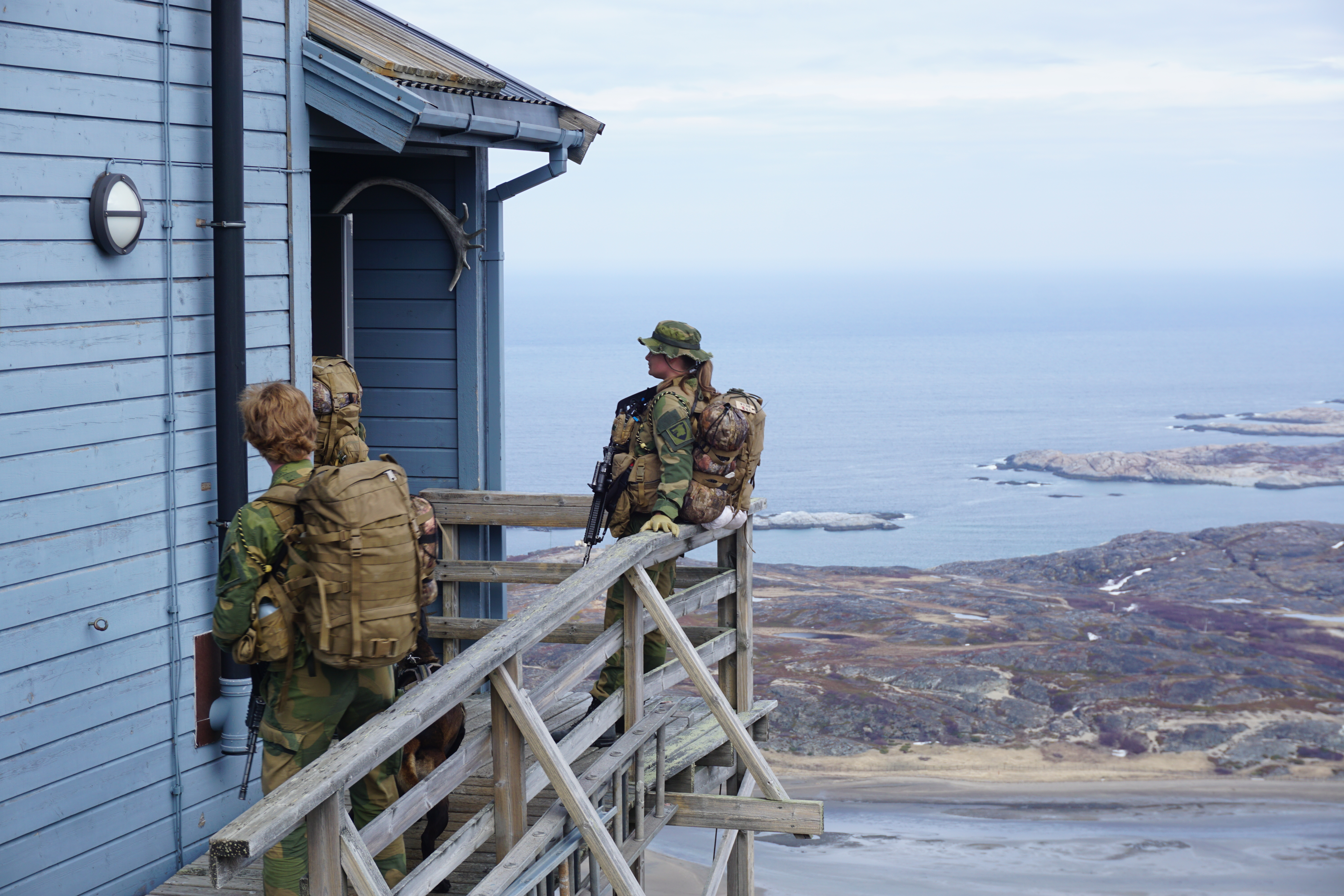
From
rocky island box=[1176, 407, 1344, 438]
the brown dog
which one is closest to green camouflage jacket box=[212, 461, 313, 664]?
the brown dog

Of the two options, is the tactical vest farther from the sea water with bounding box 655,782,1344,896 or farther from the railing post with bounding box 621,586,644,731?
the sea water with bounding box 655,782,1344,896

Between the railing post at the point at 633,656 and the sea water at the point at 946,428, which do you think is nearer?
the railing post at the point at 633,656

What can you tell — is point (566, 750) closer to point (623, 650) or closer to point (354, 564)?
point (623, 650)

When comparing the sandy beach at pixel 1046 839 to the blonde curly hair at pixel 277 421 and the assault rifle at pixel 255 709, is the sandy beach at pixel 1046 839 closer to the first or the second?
the assault rifle at pixel 255 709

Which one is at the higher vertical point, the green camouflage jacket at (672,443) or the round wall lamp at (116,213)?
the round wall lamp at (116,213)

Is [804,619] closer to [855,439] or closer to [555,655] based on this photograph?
[555,655]

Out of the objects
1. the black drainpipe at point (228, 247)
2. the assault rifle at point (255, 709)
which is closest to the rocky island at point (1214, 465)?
the black drainpipe at point (228, 247)

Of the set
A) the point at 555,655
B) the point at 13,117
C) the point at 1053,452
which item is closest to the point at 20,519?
the point at 13,117

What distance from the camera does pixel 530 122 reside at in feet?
26.3

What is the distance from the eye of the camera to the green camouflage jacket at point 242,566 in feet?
14.2

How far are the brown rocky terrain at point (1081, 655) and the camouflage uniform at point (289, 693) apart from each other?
22.9m

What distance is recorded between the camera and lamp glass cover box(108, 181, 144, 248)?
546cm

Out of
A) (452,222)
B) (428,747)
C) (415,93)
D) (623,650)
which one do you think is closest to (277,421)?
(428,747)

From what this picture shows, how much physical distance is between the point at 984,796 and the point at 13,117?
2694cm
